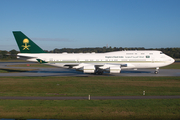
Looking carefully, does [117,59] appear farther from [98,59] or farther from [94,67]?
[94,67]

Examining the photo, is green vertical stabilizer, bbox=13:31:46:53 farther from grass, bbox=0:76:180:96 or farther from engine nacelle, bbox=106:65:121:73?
engine nacelle, bbox=106:65:121:73

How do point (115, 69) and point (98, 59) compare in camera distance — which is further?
point (98, 59)

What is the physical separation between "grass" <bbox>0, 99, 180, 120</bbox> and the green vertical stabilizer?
2413 centimetres

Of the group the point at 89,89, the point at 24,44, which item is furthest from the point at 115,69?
the point at 24,44

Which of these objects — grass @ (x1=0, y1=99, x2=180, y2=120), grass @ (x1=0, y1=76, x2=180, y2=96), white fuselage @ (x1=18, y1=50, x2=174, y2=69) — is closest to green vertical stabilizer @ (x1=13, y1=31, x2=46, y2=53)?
white fuselage @ (x1=18, y1=50, x2=174, y2=69)

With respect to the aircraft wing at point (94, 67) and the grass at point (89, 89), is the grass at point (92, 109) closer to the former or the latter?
the grass at point (89, 89)

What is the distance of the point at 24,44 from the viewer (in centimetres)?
3706

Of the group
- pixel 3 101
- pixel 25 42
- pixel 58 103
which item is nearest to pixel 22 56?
pixel 25 42

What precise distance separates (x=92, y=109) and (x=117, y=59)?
78.1ft

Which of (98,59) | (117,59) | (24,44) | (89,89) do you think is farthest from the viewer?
(24,44)

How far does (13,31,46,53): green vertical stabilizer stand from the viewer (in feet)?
120

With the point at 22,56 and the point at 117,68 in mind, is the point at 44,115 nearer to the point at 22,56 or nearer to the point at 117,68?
the point at 117,68

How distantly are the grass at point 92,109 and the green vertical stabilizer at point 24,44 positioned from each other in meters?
24.1

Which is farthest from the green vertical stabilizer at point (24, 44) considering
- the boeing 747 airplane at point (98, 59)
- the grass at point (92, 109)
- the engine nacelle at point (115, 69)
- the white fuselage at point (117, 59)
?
the grass at point (92, 109)
